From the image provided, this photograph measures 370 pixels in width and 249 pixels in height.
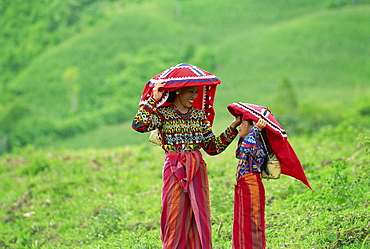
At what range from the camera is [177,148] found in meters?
4.02

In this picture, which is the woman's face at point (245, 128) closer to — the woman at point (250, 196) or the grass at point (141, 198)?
the woman at point (250, 196)

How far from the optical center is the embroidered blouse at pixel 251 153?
387 cm

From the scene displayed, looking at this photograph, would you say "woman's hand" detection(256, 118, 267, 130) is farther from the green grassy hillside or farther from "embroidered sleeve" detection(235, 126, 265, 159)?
the green grassy hillside

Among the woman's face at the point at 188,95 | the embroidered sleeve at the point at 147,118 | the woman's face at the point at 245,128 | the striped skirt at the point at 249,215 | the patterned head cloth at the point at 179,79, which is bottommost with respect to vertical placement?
the striped skirt at the point at 249,215

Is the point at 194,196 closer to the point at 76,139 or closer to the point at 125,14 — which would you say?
the point at 76,139

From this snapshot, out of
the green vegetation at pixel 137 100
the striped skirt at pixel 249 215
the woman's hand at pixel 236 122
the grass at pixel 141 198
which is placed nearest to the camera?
the striped skirt at pixel 249 215

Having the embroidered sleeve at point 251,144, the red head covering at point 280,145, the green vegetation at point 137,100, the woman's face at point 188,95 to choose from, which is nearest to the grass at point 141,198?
the green vegetation at point 137,100

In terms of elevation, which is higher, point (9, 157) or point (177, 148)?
point (177, 148)

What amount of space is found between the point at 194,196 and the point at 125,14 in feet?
77.5

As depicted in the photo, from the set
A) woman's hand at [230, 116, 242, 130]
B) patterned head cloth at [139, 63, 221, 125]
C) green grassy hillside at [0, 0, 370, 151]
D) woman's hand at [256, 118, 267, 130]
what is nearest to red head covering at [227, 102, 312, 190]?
woman's hand at [256, 118, 267, 130]

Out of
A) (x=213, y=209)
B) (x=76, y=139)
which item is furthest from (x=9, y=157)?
(x=76, y=139)

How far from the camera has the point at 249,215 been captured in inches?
150

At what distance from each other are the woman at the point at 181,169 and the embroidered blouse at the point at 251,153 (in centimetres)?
24

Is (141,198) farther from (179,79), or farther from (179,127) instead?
(179,79)
